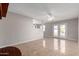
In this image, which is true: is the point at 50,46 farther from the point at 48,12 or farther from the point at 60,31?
the point at 48,12

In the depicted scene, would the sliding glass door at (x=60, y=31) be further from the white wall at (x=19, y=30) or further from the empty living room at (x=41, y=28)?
the white wall at (x=19, y=30)

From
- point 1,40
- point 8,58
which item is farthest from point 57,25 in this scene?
point 8,58

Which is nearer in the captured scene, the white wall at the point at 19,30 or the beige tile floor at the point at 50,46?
the white wall at the point at 19,30

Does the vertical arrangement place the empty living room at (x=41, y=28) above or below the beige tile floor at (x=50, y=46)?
above

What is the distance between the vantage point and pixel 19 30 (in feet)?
5.82

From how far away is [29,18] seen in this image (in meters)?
1.79

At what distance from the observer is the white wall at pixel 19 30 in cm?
163

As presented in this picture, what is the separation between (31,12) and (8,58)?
1081 millimetres

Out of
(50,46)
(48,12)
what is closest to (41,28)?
(48,12)

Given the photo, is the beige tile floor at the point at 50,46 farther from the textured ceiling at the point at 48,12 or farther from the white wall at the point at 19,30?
the textured ceiling at the point at 48,12

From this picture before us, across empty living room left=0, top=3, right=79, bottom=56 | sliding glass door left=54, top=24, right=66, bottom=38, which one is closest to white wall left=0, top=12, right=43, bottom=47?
empty living room left=0, top=3, right=79, bottom=56

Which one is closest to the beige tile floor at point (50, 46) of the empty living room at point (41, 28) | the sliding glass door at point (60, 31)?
the empty living room at point (41, 28)

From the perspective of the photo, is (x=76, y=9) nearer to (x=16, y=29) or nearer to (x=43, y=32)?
(x=43, y=32)

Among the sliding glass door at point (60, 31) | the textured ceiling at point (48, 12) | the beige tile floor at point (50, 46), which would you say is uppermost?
the textured ceiling at point (48, 12)
